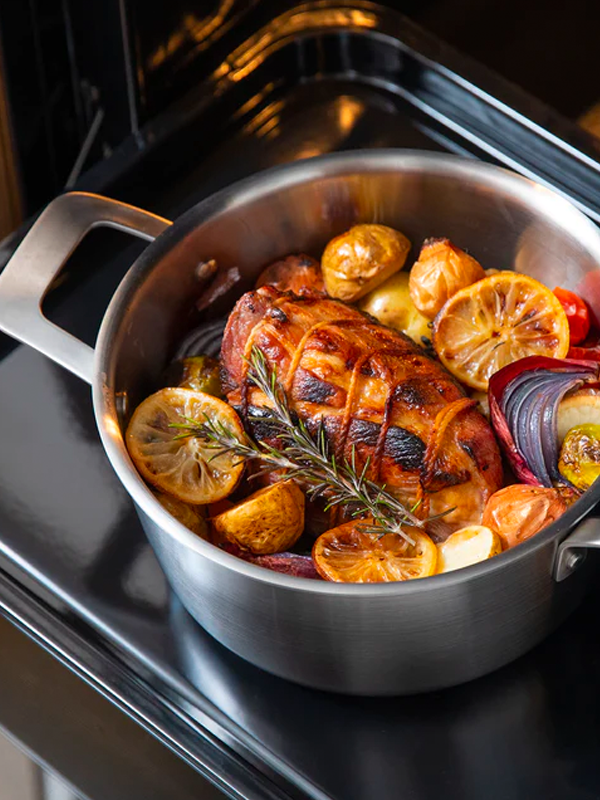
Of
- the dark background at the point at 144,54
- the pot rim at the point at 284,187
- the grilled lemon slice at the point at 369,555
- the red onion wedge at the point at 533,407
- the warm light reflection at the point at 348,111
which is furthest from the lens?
the warm light reflection at the point at 348,111

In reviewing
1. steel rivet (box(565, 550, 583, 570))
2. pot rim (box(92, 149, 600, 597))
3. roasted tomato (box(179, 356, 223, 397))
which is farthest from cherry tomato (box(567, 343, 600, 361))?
roasted tomato (box(179, 356, 223, 397))

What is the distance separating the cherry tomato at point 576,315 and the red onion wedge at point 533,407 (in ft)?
0.35

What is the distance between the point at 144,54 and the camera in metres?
1.69

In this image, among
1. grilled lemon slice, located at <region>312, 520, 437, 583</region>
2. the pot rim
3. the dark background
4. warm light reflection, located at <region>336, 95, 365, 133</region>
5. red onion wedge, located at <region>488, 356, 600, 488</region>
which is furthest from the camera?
warm light reflection, located at <region>336, 95, 365, 133</region>

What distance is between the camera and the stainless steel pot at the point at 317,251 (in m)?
1.06

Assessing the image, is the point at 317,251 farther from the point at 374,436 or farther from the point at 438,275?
the point at 374,436

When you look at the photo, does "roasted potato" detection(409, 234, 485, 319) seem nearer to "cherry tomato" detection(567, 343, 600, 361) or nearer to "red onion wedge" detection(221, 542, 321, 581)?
"cherry tomato" detection(567, 343, 600, 361)

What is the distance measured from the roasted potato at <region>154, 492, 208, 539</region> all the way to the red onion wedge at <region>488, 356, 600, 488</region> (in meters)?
0.36

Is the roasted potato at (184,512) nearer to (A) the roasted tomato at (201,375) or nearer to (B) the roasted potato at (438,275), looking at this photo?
(A) the roasted tomato at (201,375)

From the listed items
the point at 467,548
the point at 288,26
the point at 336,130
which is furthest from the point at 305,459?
the point at 288,26

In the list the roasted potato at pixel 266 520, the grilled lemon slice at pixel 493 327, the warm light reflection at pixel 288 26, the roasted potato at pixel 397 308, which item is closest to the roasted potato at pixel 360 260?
the roasted potato at pixel 397 308

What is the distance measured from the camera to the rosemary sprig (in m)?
1.17

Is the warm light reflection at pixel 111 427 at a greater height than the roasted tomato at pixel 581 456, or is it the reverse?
the warm light reflection at pixel 111 427

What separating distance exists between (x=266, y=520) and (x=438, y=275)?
40cm
